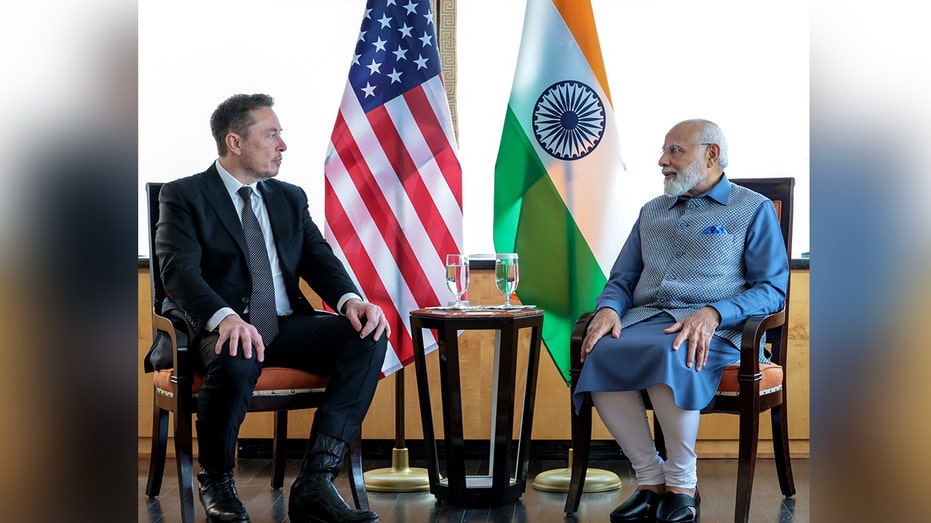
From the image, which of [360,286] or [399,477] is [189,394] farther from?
[399,477]

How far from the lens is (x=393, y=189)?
118 inches

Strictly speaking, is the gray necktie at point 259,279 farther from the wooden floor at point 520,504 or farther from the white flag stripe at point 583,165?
the white flag stripe at point 583,165

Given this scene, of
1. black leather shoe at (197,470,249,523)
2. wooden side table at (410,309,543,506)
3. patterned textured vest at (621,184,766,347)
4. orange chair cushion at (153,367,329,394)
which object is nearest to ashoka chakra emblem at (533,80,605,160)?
patterned textured vest at (621,184,766,347)

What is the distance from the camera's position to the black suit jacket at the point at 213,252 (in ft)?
8.27

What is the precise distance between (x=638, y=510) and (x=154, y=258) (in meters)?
1.66

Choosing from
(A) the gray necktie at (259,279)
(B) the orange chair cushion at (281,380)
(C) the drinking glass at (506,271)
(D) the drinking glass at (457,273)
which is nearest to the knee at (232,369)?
(B) the orange chair cushion at (281,380)

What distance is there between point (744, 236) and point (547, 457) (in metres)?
1.34

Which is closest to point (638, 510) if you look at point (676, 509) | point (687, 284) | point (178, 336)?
point (676, 509)

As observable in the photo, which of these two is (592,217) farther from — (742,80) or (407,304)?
(742,80)

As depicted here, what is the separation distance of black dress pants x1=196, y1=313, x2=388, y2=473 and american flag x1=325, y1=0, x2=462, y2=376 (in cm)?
36

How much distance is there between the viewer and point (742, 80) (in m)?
3.74

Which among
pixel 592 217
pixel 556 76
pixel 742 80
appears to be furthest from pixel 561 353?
pixel 742 80

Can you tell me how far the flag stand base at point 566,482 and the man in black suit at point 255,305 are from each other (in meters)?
0.76
